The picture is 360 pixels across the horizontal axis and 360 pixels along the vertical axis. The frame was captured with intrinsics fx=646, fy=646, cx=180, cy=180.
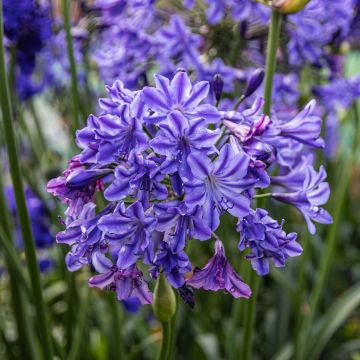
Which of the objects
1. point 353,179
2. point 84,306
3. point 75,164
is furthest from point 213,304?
point 353,179

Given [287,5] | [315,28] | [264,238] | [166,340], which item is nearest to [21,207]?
[166,340]

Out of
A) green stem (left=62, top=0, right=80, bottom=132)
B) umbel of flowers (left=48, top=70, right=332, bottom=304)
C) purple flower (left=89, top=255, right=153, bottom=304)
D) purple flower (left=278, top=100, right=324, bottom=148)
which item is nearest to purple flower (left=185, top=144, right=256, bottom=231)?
umbel of flowers (left=48, top=70, right=332, bottom=304)

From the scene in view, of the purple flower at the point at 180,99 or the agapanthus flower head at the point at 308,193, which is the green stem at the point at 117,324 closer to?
the agapanthus flower head at the point at 308,193

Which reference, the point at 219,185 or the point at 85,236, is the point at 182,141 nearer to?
the point at 219,185

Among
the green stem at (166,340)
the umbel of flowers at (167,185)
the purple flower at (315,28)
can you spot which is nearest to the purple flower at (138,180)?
the umbel of flowers at (167,185)

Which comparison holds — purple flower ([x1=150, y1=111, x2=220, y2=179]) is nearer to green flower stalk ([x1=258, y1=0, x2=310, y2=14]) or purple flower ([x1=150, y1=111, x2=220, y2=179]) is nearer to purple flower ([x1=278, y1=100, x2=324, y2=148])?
purple flower ([x1=278, y1=100, x2=324, y2=148])
